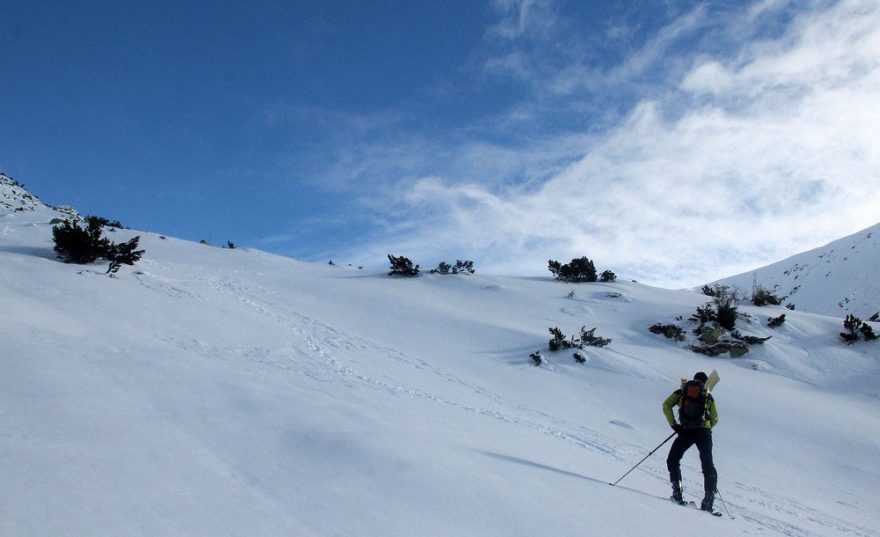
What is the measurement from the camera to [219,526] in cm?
257

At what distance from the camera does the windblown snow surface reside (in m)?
2.96

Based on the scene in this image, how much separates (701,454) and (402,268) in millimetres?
13639

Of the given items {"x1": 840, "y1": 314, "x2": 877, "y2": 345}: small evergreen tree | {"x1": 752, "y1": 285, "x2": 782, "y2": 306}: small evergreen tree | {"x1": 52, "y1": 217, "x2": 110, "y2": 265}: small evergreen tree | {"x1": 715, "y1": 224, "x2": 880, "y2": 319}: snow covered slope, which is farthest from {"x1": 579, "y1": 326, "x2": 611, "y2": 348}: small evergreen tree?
{"x1": 52, "y1": 217, "x2": 110, "y2": 265}: small evergreen tree

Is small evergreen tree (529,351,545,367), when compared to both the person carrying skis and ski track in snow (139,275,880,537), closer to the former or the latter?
ski track in snow (139,275,880,537)

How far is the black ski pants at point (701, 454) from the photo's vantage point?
18.0 feet

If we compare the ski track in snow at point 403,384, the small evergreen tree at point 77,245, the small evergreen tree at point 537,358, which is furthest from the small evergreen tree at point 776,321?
the small evergreen tree at point 77,245

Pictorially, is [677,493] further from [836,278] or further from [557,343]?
[836,278]

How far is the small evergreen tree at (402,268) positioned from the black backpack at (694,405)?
13127 millimetres

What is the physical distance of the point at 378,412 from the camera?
18.7 feet

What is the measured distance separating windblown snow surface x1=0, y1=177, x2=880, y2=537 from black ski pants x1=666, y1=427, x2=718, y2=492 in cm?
35

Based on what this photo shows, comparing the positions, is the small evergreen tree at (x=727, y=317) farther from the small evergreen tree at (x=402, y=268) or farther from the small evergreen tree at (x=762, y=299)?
the small evergreen tree at (x=402, y=268)

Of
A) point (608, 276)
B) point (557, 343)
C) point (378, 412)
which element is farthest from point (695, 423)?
point (608, 276)

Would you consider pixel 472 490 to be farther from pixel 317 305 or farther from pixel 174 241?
pixel 174 241

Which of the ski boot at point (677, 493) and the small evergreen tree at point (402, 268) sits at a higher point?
the small evergreen tree at point (402, 268)
